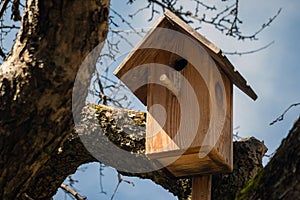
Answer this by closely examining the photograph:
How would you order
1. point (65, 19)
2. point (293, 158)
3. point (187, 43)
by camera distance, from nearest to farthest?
point (293, 158) < point (65, 19) < point (187, 43)

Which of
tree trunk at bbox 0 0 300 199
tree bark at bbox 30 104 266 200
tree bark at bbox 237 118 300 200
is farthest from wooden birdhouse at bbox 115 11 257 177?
tree bark at bbox 237 118 300 200

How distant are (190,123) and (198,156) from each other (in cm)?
13

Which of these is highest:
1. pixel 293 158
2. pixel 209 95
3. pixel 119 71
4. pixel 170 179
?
pixel 119 71

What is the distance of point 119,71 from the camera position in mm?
2812

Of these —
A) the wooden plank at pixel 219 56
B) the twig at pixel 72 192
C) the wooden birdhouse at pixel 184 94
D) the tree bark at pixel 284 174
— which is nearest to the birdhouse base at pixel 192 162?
the wooden birdhouse at pixel 184 94

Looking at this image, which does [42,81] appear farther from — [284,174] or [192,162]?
[192,162]

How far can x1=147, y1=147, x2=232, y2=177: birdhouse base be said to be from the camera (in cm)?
242

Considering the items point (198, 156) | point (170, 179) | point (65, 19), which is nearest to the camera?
point (65, 19)

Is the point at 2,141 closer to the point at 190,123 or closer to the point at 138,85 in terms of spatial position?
the point at 190,123

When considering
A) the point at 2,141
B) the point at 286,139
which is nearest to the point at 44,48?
the point at 2,141

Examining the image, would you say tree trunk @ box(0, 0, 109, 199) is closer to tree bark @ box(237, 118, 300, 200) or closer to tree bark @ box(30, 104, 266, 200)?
tree bark @ box(237, 118, 300, 200)

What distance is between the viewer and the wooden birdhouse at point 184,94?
2424 mm

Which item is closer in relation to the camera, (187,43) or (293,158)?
(293,158)

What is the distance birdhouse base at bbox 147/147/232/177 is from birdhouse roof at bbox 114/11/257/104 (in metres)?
0.39
